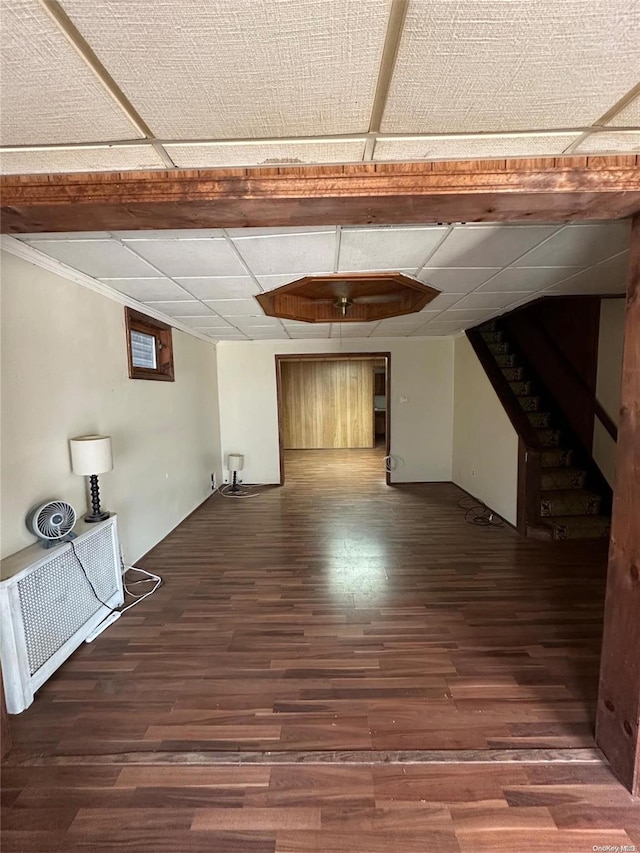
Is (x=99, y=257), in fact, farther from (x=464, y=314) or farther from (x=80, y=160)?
(x=464, y=314)

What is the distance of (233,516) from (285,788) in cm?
328

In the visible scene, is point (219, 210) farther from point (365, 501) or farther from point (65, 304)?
point (365, 501)

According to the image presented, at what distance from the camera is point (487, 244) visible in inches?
79.2

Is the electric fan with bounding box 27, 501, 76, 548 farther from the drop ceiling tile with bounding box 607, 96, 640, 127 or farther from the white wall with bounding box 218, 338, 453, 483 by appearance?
the white wall with bounding box 218, 338, 453, 483

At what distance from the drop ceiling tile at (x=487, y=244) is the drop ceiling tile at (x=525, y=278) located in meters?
0.17

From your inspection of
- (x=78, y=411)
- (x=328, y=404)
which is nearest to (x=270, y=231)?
(x=78, y=411)

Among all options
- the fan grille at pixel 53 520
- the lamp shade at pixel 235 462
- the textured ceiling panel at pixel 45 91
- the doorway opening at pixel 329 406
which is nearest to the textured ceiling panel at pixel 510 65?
the textured ceiling panel at pixel 45 91

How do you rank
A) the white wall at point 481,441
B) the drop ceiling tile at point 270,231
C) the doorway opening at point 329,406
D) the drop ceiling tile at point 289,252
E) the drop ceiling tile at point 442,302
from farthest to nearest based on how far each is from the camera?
the doorway opening at point 329,406 < the white wall at point 481,441 < the drop ceiling tile at point 442,302 < the drop ceiling tile at point 289,252 < the drop ceiling tile at point 270,231

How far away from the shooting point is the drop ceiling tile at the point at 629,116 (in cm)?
98

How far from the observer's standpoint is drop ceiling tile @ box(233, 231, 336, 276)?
74.0 inches

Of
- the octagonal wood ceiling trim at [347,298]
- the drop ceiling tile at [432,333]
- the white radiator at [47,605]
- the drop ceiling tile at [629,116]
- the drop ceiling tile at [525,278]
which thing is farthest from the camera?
the drop ceiling tile at [432,333]

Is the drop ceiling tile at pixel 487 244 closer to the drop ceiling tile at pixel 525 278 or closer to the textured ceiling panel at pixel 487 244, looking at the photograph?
the textured ceiling panel at pixel 487 244

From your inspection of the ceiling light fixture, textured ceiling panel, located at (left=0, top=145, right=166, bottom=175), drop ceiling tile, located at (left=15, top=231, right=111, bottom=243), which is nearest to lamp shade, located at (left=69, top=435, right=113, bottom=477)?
drop ceiling tile, located at (left=15, top=231, right=111, bottom=243)

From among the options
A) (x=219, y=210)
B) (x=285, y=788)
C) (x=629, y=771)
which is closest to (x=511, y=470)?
(x=629, y=771)
